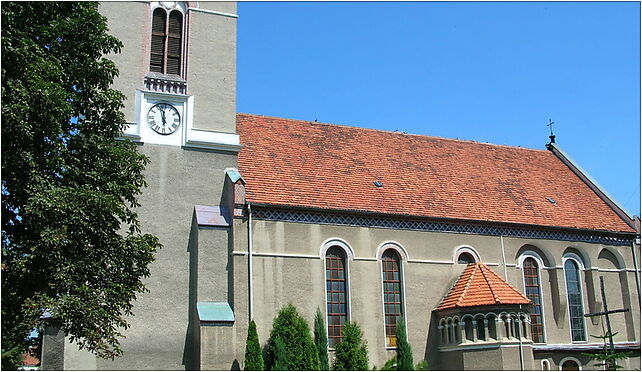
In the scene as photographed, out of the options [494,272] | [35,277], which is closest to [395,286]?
[494,272]

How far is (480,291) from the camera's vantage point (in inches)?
942

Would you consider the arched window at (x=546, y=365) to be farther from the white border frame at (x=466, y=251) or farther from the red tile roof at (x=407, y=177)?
the red tile roof at (x=407, y=177)

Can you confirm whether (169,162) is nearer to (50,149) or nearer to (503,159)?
(50,149)

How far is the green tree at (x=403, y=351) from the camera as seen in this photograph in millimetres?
22766

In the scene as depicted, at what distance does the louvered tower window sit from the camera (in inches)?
923

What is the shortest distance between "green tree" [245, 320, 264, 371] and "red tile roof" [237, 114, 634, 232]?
14.5ft


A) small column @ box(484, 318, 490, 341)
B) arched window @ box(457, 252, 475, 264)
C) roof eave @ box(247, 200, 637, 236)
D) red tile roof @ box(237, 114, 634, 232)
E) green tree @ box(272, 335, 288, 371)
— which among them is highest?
red tile roof @ box(237, 114, 634, 232)

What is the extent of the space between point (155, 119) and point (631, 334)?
2046 centimetres

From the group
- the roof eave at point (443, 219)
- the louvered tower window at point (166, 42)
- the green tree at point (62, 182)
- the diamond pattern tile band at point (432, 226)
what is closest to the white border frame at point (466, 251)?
the diamond pattern tile band at point (432, 226)

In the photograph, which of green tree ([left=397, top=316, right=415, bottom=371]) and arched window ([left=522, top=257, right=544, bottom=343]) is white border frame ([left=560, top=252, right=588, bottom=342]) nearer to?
arched window ([left=522, top=257, right=544, bottom=343])

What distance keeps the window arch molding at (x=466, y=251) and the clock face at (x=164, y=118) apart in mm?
11010

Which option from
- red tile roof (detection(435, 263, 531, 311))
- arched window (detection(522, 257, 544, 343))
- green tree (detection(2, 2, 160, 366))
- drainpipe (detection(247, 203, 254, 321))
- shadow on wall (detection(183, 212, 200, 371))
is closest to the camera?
green tree (detection(2, 2, 160, 366))

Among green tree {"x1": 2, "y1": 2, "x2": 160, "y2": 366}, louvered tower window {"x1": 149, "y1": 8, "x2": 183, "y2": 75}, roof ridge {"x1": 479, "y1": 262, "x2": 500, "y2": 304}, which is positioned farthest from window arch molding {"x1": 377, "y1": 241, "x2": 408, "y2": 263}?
green tree {"x1": 2, "y1": 2, "x2": 160, "y2": 366}

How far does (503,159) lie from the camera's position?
105 feet
